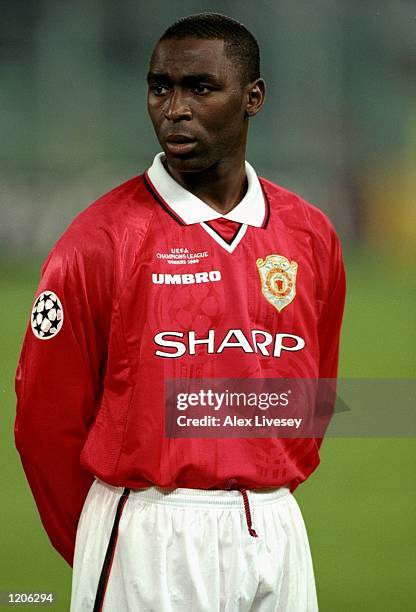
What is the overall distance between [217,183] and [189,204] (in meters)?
0.08

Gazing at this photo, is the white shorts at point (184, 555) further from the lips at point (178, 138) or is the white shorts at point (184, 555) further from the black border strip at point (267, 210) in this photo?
the lips at point (178, 138)

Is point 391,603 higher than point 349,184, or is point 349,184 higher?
point 349,184

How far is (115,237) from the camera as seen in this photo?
6.69 feet

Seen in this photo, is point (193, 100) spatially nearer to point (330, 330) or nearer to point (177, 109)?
point (177, 109)

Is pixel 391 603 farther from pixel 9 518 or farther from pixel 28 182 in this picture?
pixel 28 182


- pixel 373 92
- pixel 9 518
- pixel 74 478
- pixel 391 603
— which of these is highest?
pixel 373 92

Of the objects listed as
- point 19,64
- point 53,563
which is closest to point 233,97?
point 19,64

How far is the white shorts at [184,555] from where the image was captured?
79.0 inches

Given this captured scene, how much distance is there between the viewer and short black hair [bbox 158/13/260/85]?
2041 millimetres

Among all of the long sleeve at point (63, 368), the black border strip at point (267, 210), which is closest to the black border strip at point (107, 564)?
the long sleeve at point (63, 368)

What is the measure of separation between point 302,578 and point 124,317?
54cm

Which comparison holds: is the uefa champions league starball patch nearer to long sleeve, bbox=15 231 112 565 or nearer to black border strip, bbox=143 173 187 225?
long sleeve, bbox=15 231 112 565

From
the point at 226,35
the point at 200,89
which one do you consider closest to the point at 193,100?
the point at 200,89

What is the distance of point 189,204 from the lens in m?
2.11
